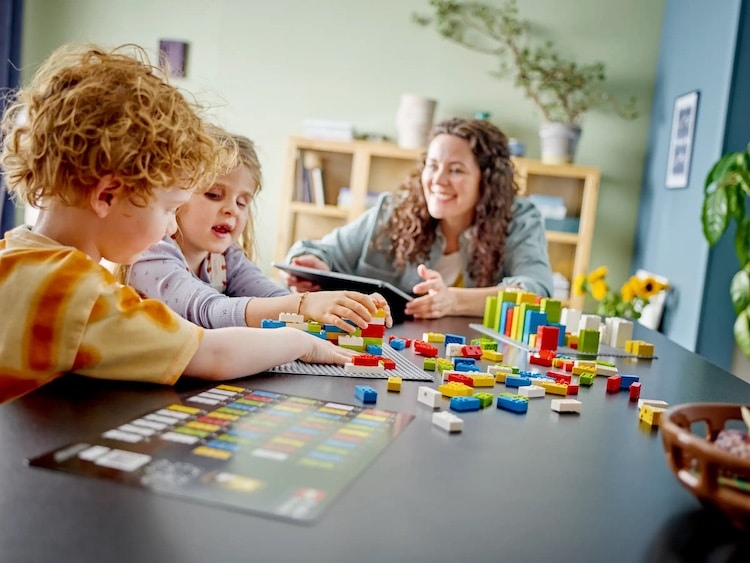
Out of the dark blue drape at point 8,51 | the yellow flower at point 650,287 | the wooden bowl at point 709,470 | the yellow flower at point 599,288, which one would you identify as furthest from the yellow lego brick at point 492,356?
the dark blue drape at point 8,51

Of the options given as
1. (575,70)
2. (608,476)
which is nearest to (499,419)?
(608,476)

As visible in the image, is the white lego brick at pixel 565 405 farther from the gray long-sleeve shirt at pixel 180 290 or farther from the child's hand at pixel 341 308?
the gray long-sleeve shirt at pixel 180 290

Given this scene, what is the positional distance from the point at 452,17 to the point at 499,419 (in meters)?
4.15

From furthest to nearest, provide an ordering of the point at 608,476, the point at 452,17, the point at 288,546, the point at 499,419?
the point at 452,17 < the point at 499,419 < the point at 608,476 < the point at 288,546

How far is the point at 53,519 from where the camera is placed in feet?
1.76

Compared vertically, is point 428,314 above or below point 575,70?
below

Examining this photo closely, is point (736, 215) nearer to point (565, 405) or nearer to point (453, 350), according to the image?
point (453, 350)

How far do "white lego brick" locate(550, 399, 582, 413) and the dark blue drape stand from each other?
420cm

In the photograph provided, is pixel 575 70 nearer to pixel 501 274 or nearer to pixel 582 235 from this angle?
pixel 582 235

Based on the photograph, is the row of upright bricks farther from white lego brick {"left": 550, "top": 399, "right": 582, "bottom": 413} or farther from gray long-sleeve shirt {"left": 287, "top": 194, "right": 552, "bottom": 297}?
gray long-sleeve shirt {"left": 287, "top": 194, "right": 552, "bottom": 297}

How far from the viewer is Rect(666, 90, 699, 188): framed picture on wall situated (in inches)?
153

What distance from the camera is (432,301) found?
6.51 feet

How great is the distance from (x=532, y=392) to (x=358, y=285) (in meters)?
0.84

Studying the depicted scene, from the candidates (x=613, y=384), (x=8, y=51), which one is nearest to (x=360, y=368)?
(x=613, y=384)
